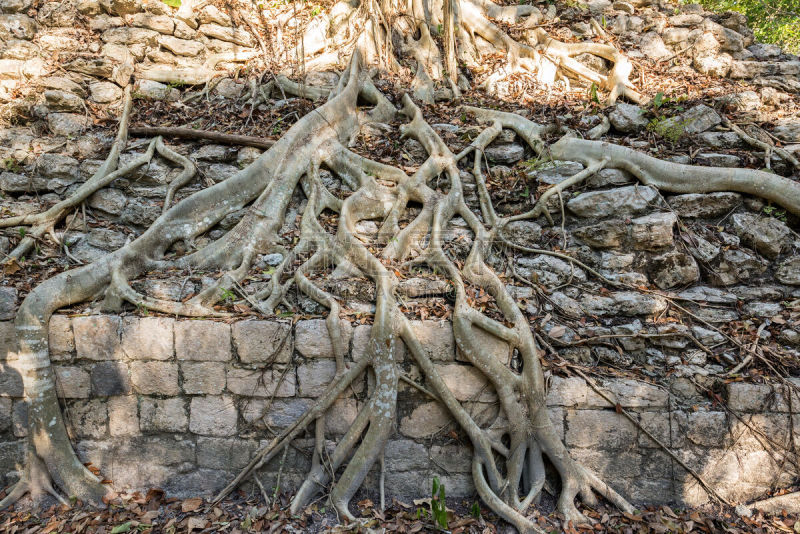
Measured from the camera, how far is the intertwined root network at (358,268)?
10.8ft

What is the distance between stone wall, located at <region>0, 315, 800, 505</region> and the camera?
Answer: 3.35 m

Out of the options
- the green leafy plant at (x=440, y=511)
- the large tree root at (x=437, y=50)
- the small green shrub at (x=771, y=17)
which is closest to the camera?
the green leafy plant at (x=440, y=511)

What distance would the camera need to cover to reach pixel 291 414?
338 cm

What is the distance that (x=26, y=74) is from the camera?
18.1 feet

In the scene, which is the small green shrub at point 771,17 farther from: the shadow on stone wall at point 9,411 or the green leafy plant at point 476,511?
the shadow on stone wall at point 9,411

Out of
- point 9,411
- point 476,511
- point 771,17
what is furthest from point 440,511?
point 771,17

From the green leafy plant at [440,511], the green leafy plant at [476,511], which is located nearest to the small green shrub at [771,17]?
the green leafy plant at [476,511]

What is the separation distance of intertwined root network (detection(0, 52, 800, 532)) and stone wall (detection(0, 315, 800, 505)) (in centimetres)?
12

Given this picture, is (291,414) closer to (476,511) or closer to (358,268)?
(358,268)

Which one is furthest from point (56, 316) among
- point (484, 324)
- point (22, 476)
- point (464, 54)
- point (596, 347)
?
point (464, 54)

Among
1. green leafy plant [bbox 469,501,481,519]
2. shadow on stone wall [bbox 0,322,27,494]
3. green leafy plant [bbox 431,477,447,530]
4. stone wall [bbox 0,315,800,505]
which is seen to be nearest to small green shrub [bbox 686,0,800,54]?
stone wall [bbox 0,315,800,505]

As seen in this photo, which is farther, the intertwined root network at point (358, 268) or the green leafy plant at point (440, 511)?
the intertwined root network at point (358, 268)

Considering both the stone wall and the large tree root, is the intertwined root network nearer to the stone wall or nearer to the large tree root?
the stone wall

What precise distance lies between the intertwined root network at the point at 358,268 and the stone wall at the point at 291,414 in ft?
0.40
